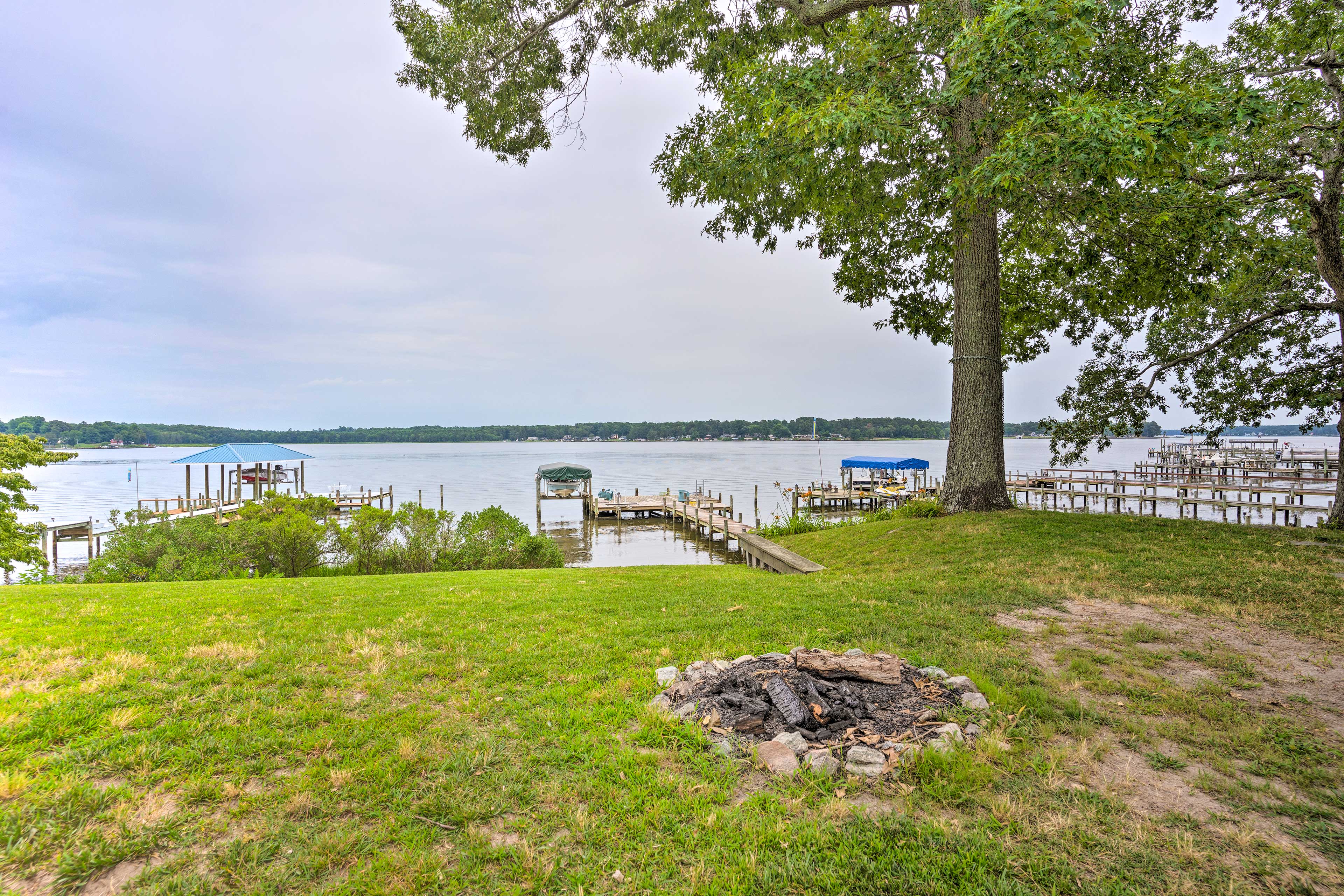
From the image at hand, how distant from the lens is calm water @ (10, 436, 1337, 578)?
26.6 meters

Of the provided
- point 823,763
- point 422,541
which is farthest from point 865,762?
point 422,541

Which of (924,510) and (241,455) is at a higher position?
(241,455)

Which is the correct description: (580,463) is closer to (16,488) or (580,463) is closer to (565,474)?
(565,474)

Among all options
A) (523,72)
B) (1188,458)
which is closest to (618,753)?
(523,72)

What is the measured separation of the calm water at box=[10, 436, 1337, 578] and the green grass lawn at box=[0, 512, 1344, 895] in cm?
1515

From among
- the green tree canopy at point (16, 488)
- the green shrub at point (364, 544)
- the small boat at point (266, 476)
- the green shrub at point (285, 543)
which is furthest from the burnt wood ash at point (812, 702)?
the small boat at point (266, 476)

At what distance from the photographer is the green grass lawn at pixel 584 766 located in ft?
7.38

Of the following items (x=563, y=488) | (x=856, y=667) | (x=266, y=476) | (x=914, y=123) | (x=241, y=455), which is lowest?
(x=563, y=488)

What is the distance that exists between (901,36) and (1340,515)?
11.0 m

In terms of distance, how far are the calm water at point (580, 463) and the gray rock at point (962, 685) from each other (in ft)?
53.5

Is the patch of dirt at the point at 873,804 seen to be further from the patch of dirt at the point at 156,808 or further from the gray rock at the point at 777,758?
the patch of dirt at the point at 156,808

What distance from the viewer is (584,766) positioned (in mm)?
3012

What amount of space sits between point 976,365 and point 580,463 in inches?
3392

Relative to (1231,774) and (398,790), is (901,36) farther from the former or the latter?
(398,790)
